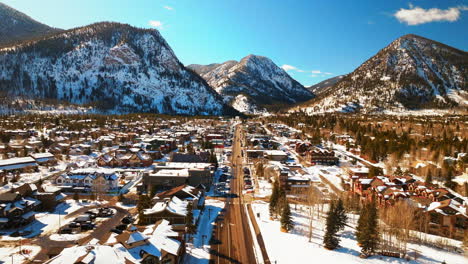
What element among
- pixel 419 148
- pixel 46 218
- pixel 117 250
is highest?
pixel 419 148

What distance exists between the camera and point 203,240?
33.5 meters

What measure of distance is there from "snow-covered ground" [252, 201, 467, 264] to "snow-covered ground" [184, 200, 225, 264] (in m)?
6.83

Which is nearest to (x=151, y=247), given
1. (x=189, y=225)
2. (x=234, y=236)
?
(x=189, y=225)

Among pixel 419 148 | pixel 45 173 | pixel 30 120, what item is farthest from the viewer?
pixel 30 120

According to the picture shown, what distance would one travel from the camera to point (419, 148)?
79.2m

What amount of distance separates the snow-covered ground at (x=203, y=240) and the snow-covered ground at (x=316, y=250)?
22.4ft

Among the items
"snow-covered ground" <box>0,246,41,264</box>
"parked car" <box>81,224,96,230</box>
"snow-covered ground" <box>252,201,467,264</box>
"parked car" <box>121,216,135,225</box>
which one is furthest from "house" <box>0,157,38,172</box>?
"snow-covered ground" <box>252,201,467,264</box>

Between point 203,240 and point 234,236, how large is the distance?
4113 millimetres

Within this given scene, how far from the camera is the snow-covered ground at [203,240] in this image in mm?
29427

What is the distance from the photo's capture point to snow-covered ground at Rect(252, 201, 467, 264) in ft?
101

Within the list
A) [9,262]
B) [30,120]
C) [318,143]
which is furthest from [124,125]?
[9,262]

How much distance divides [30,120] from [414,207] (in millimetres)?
154913

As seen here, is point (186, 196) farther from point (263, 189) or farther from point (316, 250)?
point (316, 250)

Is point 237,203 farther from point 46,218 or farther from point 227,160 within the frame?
point 227,160
